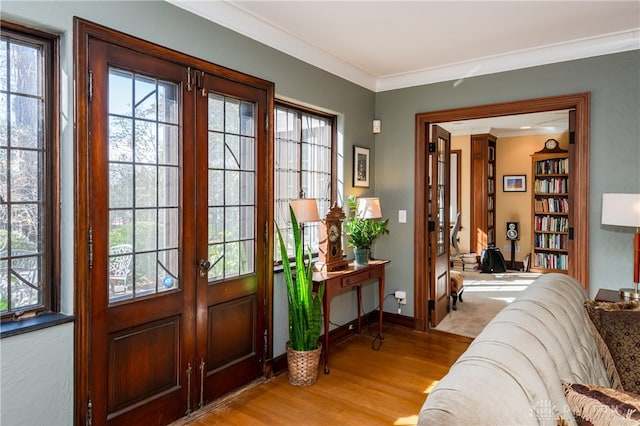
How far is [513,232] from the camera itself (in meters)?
7.70

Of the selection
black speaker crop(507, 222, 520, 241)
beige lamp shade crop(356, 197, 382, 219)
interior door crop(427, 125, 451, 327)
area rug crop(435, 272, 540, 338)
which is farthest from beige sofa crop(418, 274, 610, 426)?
black speaker crop(507, 222, 520, 241)

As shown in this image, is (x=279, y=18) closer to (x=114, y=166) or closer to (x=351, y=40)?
(x=351, y=40)

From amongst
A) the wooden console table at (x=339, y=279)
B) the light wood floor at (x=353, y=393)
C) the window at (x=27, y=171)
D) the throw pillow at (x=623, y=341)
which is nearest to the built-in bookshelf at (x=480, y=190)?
the light wood floor at (x=353, y=393)

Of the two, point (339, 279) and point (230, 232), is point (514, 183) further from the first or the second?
point (230, 232)

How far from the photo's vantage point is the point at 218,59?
269 centimetres

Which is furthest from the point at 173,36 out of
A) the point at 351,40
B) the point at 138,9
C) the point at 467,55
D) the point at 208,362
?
the point at 467,55

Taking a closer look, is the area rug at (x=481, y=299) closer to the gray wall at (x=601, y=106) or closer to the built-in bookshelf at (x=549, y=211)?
the built-in bookshelf at (x=549, y=211)

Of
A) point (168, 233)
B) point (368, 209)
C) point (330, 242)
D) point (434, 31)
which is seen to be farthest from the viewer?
point (368, 209)

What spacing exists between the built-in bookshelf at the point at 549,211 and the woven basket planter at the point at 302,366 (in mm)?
5700

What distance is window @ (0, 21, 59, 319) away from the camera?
1.83m

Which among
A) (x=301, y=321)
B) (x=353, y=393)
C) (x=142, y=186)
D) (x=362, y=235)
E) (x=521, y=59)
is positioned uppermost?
(x=521, y=59)

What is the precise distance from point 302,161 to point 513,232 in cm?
555

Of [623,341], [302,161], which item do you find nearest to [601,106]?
[623,341]

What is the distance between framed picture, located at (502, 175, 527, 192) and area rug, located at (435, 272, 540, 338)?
1.59 meters
